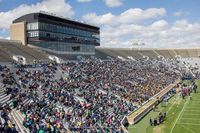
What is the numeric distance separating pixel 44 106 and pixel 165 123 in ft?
43.7

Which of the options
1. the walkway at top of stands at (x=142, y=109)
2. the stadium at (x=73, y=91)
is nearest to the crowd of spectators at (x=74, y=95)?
the stadium at (x=73, y=91)

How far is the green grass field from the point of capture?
3212 cm

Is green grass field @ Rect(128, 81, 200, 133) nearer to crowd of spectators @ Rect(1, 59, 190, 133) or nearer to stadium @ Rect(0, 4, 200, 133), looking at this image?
stadium @ Rect(0, 4, 200, 133)

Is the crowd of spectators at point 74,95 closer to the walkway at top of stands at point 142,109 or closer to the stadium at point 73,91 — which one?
the stadium at point 73,91

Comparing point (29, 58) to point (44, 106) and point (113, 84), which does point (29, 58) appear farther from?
point (44, 106)

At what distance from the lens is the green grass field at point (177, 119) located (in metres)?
32.1

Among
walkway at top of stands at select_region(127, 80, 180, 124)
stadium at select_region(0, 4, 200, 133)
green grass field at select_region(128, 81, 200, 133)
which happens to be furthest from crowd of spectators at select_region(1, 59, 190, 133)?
green grass field at select_region(128, 81, 200, 133)

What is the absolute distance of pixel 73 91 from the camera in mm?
37406

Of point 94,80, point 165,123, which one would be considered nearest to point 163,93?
point 94,80

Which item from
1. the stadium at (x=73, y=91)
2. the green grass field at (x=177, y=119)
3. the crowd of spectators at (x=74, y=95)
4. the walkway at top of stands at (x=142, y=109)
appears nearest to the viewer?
the crowd of spectators at (x=74, y=95)

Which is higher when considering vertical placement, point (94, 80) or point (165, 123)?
point (94, 80)

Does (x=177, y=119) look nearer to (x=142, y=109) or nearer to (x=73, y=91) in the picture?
(x=142, y=109)

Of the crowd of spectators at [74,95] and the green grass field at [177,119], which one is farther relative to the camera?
the green grass field at [177,119]

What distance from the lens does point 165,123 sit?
3462 centimetres
